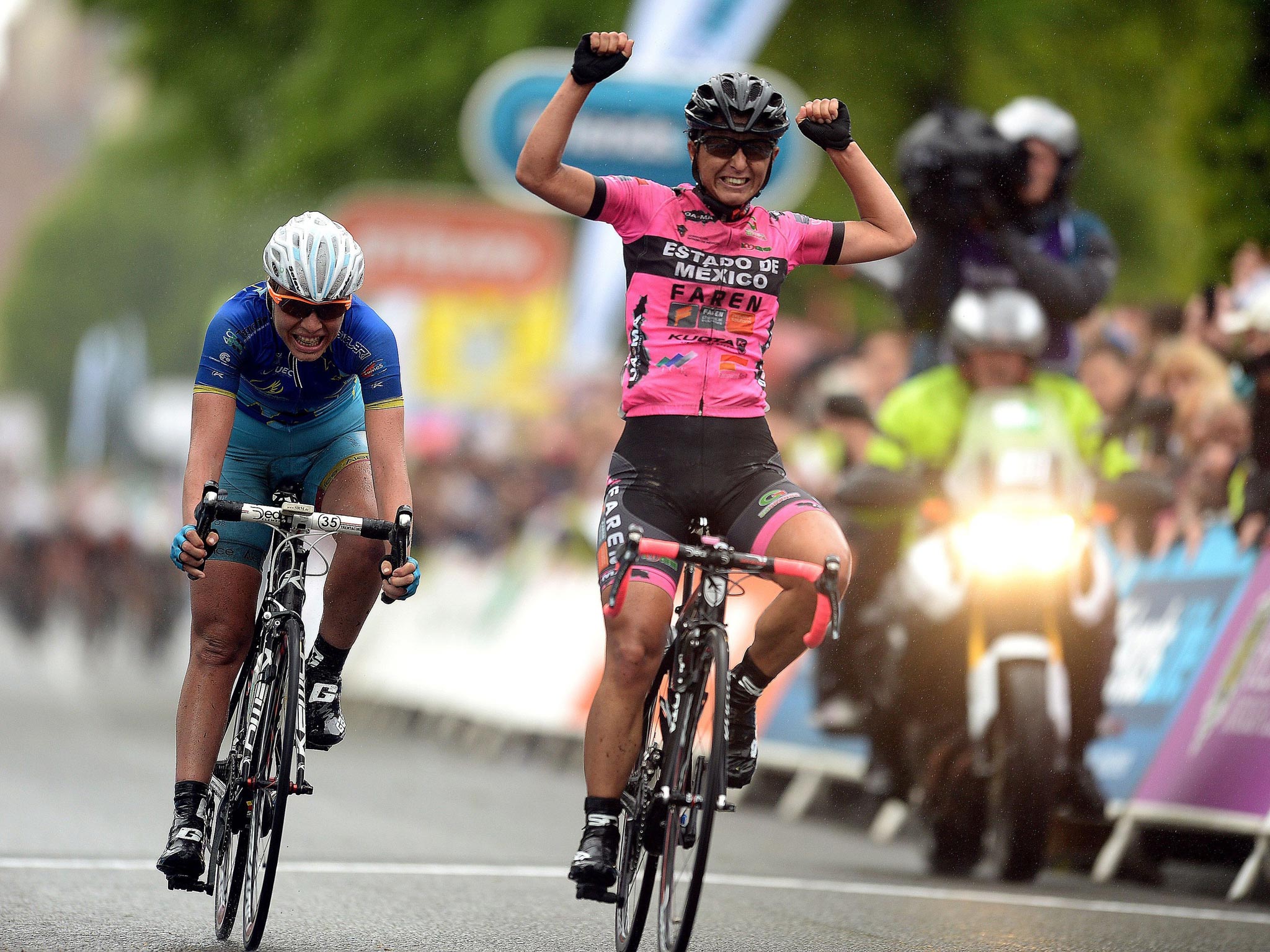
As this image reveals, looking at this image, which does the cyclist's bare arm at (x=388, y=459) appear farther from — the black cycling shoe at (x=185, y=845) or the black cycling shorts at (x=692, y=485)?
the black cycling shoe at (x=185, y=845)

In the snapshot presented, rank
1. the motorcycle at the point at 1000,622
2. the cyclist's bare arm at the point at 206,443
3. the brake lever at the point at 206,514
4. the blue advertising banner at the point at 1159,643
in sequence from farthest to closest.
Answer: the blue advertising banner at the point at 1159,643 → the motorcycle at the point at 1000,622 → the cyclist's bare arm at the point at 206,443 → the brake lever at the point at 206,514

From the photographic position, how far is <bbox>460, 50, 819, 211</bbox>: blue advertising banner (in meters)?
18.4

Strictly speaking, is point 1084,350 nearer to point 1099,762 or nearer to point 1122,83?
point 1099,762

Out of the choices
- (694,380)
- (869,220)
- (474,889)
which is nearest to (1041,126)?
(869,220)

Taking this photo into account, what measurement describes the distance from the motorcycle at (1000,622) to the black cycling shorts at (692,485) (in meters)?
2.85

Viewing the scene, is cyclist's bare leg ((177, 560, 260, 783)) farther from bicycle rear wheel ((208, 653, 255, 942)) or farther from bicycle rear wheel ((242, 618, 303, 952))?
bicycle rear wheel ((242, 618, 303, 952))

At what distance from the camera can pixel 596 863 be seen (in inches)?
250

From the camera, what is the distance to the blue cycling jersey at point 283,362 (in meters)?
6.86

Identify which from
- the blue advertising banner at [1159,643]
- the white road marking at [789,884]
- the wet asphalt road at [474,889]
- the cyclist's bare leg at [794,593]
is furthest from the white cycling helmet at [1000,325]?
the cyclist's bare leg at [794,593]

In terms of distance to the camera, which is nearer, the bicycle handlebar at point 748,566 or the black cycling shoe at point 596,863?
the bicycle handlebar at point 748,566

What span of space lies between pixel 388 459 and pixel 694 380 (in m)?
0.98

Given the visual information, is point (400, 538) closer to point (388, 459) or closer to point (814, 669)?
point (388, 459)

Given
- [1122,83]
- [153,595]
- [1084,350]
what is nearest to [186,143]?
[153,595]

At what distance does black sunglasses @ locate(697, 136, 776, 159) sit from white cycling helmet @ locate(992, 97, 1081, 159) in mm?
4800
